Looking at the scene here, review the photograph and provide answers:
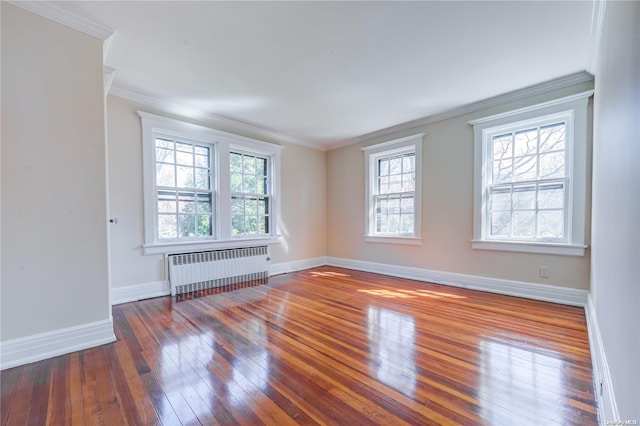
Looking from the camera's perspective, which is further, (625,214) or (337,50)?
(337,50)

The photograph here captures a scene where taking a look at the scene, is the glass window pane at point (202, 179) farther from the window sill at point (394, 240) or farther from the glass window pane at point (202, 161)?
the window sill at point (394, 240)

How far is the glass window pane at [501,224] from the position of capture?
3.63 m

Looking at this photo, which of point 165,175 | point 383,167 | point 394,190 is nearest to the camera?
point 165,175

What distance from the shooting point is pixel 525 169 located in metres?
3.50

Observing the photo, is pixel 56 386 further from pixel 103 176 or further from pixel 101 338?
pixel 103 176

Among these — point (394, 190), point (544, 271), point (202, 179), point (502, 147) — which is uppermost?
point (502, 147)

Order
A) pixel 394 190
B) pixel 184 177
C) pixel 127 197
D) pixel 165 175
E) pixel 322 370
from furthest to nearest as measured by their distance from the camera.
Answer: pixel 394 190 < pixel 184 177 < pixel 165 175 < pixel 127 197 < pixel 322 370

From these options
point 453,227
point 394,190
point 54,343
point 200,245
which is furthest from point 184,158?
point 453,227

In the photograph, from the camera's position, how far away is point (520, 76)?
9.96 ft

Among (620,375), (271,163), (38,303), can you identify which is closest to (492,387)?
(620,375)

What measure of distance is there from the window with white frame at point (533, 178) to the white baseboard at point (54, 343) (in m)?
4.33

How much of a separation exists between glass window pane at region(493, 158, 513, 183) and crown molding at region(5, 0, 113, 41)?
4509mm

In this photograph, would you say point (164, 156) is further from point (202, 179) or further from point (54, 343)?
point (54, 343)

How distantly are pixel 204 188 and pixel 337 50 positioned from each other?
108 inches
